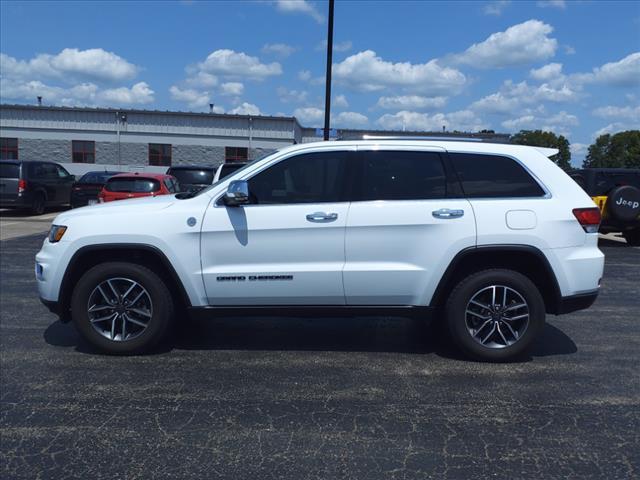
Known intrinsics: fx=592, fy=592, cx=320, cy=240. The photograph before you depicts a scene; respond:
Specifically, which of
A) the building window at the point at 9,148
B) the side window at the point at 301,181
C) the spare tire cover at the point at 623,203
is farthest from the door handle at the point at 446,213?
the building window at the point at 9,148

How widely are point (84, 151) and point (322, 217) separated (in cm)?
3825

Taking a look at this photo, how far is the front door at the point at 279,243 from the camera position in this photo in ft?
15.7

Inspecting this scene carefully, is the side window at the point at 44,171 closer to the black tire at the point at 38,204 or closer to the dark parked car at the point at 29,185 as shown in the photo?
the dark parked car at the point at 29,185

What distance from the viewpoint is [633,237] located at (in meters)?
13.7

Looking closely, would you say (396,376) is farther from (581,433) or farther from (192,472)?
(192,472)

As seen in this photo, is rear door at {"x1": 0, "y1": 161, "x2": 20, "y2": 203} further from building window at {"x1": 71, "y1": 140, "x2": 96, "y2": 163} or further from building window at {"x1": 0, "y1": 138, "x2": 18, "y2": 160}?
building window at {"x1": 0, "y1": 138, "x2": 18, "y2": 160}

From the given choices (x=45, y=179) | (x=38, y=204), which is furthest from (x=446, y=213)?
(x=45, y=179)

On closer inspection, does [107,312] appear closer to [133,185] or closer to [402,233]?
[402,233]

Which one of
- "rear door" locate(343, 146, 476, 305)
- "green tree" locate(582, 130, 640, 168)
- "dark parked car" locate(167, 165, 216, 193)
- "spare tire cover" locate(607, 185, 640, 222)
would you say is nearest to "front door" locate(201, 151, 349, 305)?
"rear door" locate(343, 146, 476, 305)

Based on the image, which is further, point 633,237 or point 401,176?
point 633,237

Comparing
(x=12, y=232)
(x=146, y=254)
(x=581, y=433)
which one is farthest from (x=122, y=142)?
(x=581, y=433)

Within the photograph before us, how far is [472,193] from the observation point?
16.0ft

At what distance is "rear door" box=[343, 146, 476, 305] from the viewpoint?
4762mm

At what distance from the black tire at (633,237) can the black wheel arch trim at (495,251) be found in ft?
32.9
